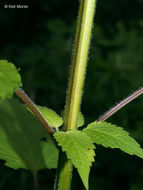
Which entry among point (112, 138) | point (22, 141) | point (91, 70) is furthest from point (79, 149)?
point (91, 70)

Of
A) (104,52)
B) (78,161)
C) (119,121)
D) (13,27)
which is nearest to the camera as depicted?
(78,161)

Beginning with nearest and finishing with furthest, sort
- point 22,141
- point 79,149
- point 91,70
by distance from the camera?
Result: point 79,149, point 22,141, point 91,70

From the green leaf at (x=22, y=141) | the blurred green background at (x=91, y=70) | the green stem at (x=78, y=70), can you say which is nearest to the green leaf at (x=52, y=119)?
the green stem at (x=78, y=70)

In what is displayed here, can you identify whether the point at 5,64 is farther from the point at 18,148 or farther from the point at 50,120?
the point at 18,148

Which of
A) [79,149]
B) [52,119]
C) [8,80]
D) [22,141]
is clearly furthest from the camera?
[22,141]

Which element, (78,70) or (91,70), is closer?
(78,70)

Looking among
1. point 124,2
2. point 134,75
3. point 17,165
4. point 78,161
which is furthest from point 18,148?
point 124,2

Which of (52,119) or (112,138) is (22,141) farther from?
(112,138)
